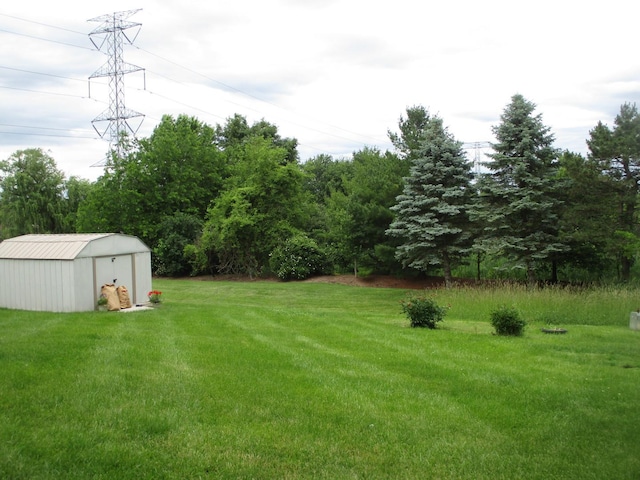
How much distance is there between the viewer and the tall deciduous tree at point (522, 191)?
20.2 meters

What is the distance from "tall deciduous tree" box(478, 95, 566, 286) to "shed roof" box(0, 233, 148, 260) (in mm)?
13987

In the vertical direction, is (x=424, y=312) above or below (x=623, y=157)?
below

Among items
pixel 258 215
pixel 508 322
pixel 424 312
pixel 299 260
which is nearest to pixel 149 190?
pixel 258 215

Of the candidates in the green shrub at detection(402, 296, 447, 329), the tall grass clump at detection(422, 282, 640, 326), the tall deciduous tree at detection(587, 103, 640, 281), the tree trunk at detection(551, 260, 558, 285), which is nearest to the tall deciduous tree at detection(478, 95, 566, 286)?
the tree trunk at detection(551, 260, 558, 285)

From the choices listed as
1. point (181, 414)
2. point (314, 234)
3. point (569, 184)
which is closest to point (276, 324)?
point (181, 414)

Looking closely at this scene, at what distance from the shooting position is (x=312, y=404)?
19.6 feet

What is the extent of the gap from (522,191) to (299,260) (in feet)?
37.0

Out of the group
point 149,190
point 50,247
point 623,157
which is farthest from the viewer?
point 149,190

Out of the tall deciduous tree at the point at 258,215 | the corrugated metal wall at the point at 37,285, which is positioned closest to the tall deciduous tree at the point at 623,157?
the tall deciduous tree at the point at 258,215

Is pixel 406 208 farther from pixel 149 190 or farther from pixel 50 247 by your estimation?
pixel 149 190

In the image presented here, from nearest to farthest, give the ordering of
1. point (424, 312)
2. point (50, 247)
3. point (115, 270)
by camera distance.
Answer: point (424, 312)
point (50, 247)
point (115, 270)

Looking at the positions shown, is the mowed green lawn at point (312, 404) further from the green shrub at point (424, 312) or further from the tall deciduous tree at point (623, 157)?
the tall deciduous tree at point (623, 157)

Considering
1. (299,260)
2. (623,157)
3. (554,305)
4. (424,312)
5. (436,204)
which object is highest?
(623,157)

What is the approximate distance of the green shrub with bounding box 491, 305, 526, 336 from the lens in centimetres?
1138
